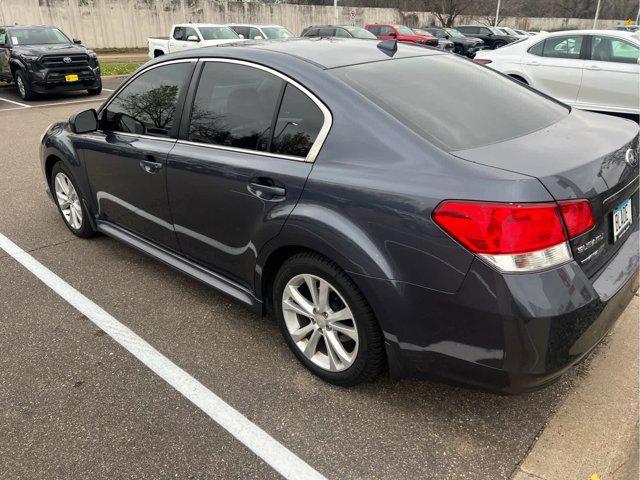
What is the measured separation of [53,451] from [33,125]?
30.2 feet

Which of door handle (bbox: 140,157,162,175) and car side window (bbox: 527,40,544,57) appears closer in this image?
door handle (bbox: 140,157,162,175)

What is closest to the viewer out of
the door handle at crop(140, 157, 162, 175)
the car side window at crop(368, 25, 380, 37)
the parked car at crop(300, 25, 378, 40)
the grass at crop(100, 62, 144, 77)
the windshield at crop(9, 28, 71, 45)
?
the door handle at crop(140, 157, 162, 175)

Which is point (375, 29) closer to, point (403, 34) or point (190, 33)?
point (403, 34)

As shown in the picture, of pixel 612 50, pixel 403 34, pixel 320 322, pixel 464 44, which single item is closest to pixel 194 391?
pixel 320 322

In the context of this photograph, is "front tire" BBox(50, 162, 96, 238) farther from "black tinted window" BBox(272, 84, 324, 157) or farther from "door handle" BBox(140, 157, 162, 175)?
"black tinted window" BBox(272, 84, 324, 157)

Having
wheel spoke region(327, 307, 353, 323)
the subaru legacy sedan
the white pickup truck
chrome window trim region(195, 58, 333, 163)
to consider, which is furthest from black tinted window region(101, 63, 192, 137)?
the white pickup truck

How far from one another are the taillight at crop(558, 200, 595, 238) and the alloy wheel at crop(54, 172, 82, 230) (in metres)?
3.78

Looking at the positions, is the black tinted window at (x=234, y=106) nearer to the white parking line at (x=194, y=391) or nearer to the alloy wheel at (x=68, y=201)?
the white parking line at (x=194, y=391)

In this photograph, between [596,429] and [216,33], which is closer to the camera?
[596,429]

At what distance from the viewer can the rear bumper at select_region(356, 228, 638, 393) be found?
6.20 ft

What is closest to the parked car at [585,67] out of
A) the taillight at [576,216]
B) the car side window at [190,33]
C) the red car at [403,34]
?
the taillight at [576,216]

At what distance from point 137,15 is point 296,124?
34.6 m

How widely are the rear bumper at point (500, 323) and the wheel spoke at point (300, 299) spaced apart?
471mm

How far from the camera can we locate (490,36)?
91.5 feet
